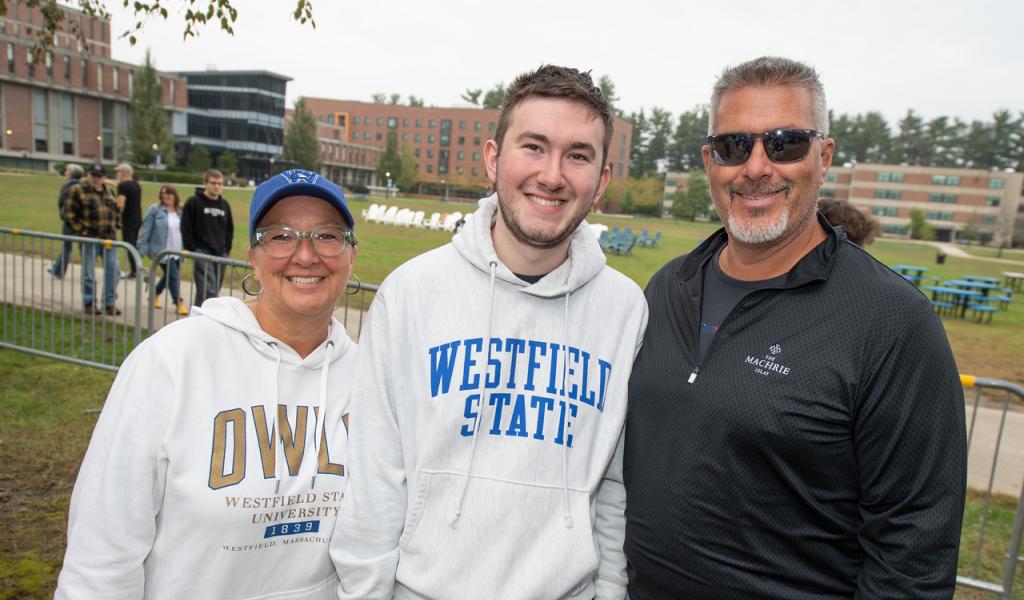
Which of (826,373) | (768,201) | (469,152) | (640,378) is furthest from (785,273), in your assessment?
(469,152)

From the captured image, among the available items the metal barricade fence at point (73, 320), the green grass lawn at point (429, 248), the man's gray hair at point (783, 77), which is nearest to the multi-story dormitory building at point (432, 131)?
the green grass lawn at point (429, 248)

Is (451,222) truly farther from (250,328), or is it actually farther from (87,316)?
(250,328)

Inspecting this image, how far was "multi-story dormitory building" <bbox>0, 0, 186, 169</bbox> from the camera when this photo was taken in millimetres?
65500

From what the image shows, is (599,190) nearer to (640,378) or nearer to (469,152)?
(640,378)

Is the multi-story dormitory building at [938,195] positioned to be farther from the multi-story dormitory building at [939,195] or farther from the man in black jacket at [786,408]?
the man in black jacket at [786,408]

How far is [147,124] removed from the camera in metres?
68.4

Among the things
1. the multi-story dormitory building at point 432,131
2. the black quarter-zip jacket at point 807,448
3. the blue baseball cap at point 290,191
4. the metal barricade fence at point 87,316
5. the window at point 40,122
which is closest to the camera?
the black quarter-zip jacket at point 807,448

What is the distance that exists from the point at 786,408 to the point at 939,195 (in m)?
104

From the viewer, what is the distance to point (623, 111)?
433ft

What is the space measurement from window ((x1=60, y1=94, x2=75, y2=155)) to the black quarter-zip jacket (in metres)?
86.5

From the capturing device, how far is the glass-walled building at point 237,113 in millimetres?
85875

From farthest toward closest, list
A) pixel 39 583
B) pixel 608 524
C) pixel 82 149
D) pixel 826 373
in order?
pixel 82 149 → pixel 39 583 → pixel 608 524 → pixel 826 373

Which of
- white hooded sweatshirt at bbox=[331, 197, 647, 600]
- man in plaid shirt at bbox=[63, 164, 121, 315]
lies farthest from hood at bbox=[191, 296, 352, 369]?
man in plaid shirt at bbox=[63, 164, 121, 315]

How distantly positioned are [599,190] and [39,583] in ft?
11.8
